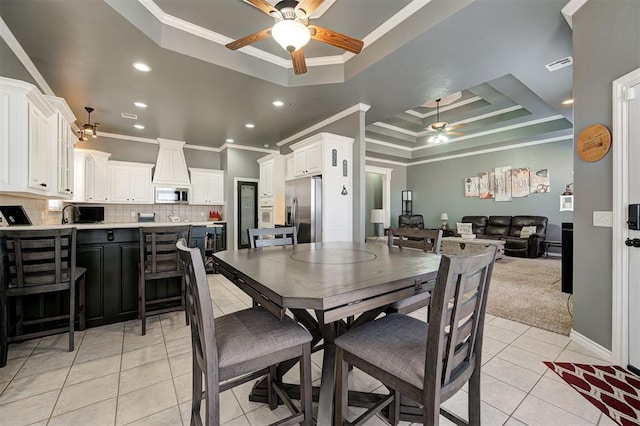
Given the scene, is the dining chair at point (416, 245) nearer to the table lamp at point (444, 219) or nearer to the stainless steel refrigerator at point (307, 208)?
the stainless steel refrigerator at point (307, 208)

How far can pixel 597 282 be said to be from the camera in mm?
2098

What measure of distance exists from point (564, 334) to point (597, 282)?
62cm

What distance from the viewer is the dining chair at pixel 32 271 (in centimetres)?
199

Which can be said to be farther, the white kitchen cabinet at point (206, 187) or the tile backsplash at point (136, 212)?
→ the white kitchen cabinet at point (206, 187)

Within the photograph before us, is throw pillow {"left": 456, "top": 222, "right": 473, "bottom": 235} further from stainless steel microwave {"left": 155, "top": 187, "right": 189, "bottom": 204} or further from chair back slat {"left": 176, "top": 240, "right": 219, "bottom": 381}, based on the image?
chair back slat {"left": 176, "top": 240, "right": 219, "bottom": 381}

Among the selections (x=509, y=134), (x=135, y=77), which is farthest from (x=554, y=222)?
(x=135, y=77)

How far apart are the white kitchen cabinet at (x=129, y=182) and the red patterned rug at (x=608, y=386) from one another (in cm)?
711

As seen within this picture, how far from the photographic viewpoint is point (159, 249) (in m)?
2.58

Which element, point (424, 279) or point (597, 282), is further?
point (597, 282)

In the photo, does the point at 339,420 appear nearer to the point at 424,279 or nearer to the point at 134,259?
the point at 424,279

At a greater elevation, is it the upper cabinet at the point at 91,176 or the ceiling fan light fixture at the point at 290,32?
the ceiling fan light fixture at the point at 290,32

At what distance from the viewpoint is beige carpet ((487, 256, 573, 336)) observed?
2.70 metres

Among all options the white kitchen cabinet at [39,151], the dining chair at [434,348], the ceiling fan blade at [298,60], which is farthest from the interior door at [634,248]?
the white kitchen cabinet at [39,151]

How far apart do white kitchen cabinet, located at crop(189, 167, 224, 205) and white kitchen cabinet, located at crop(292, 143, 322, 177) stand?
2743 millimetres
